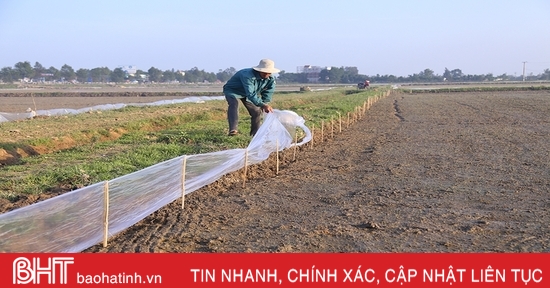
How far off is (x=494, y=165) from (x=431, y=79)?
465ft

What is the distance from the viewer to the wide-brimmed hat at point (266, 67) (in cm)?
970

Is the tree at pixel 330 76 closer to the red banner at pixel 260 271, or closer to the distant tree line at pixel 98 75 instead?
the distant tree line at pixel 98 75

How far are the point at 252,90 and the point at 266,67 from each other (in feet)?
1.72

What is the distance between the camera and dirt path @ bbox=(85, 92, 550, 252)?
4816mm

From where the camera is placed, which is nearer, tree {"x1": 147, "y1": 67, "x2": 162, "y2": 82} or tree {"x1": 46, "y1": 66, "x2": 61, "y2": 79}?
tree {"x1": 46, "y1": 66, "x2": 61, "y2": 79}

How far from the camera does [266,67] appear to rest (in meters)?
9.74

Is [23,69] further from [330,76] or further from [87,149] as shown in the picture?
[87,149]

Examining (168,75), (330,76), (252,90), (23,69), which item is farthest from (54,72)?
(252,90)

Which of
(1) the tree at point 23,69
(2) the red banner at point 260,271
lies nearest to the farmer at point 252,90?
(2) the red banner at point 260,271

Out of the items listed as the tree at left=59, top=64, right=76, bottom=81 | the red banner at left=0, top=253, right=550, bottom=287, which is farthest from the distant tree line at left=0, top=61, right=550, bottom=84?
the red banner at left=0, top=253, right=550, bottom=287

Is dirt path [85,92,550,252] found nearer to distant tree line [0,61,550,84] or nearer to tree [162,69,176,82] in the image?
distant tree line [0,61,550,84]

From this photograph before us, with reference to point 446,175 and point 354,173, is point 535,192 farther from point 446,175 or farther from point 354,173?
point 354,173

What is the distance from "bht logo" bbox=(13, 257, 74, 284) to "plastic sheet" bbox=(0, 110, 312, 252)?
1.28 feet

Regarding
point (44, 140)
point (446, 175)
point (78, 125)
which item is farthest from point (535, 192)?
point (78, 125)
